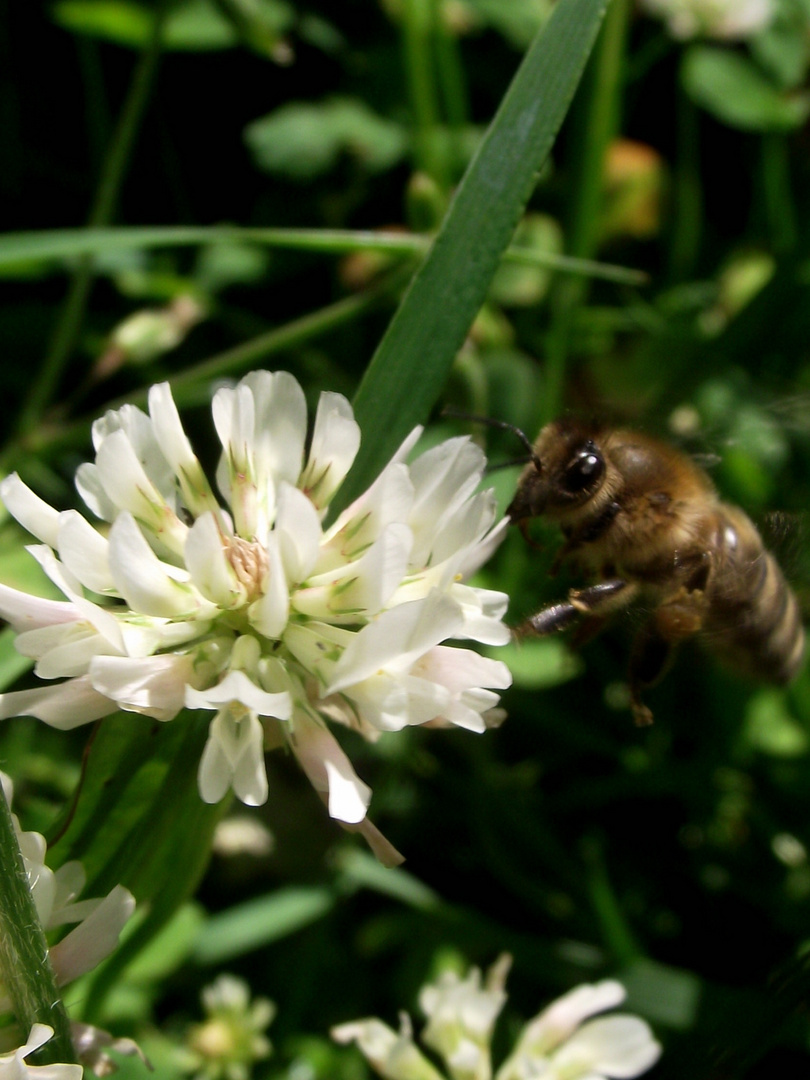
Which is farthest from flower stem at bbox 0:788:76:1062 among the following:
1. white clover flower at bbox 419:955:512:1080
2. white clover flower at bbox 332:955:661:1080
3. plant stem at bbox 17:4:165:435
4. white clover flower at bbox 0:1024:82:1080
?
plant stem at bbox 17:4:165:435

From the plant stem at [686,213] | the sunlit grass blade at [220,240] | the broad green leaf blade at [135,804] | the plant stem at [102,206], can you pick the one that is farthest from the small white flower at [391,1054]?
the plant stem at [686,213]

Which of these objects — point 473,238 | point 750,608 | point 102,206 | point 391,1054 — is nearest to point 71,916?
point 391,1054

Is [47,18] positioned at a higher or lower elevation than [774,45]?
lower

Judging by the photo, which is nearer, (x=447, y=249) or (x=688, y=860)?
(x=447, y=249)

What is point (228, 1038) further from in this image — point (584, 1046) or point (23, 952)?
point (23, 952)

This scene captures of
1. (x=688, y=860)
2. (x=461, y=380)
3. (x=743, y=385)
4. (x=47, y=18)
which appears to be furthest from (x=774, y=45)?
(x=688, y=860)

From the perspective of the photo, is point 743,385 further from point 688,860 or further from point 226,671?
point 226,671

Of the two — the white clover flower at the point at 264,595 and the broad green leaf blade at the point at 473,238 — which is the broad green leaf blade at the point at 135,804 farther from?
the broad green leaf blade at the point at 473,238

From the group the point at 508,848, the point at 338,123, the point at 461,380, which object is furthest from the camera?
the point at 338,123
